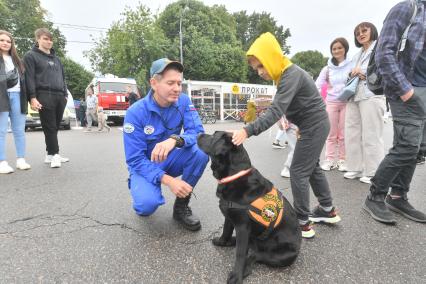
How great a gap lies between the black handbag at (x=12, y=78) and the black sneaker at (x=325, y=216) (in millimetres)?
4567

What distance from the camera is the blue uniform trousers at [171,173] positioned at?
2660 millimetres

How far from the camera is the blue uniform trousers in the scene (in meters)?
2.66

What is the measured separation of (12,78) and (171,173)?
3.33 meters

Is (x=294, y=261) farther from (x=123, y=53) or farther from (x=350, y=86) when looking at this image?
(x=123, y=53)

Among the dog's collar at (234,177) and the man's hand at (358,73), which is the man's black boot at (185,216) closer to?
Result: the dog's collar at (234,177)

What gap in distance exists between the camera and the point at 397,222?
2.88 meters

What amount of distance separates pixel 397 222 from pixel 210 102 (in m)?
19.6

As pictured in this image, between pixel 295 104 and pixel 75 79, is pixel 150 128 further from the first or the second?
pixel 75 79

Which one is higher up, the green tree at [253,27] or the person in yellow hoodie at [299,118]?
the green tree at [253,27]

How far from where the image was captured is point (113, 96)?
54.3 feet

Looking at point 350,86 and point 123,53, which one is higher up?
point 123,53

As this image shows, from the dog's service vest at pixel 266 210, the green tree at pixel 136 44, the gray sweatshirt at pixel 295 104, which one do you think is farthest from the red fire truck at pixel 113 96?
the dog's service vest at pixel 266 210

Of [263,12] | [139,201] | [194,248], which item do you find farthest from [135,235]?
[263,12]

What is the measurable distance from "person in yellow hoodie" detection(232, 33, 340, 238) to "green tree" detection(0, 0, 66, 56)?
3849 centimetres
